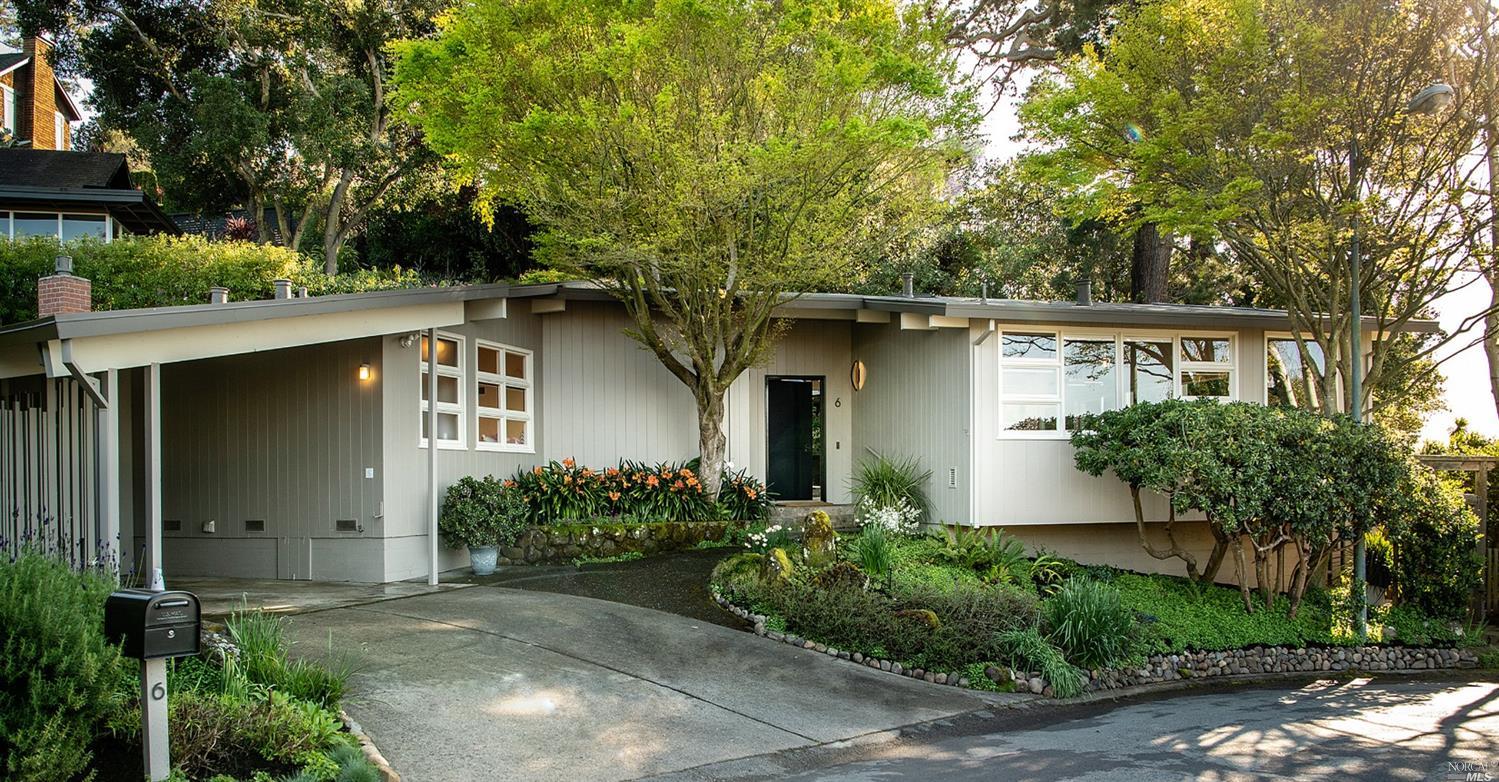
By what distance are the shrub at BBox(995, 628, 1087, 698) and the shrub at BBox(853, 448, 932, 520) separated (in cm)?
467

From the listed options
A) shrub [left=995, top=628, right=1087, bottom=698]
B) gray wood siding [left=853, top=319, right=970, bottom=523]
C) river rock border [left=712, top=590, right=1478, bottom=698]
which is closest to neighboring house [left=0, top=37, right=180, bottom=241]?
gray wood siding [left=853, top=319, right=970, bottom=523]

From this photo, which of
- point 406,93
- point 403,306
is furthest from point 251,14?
point 403,306

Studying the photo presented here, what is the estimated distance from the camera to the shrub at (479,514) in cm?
1195

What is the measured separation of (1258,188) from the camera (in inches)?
479

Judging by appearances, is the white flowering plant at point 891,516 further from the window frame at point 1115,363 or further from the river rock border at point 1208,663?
the river rock border at point 1208,663

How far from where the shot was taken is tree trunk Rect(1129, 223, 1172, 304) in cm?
2114

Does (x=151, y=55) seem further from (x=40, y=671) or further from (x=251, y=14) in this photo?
(x=40, y=671)

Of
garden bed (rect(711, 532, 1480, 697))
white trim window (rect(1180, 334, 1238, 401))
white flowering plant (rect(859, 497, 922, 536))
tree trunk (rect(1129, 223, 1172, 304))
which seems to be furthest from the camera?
→ tree trunk (rect(1129, 223, 1172, 304))

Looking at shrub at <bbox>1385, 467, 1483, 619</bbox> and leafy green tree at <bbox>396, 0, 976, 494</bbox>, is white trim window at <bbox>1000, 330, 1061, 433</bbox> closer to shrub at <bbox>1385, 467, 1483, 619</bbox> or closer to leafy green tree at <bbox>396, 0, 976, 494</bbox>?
leafy green tree at <bbox>396, 0, 976, 494</bbox>

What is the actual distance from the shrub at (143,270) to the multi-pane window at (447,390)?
578 cm

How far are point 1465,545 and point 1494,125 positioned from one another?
4.73m

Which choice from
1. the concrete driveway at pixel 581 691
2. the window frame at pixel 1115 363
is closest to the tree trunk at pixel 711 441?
the window frame at pixel 1115 363

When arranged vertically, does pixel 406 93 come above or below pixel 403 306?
above

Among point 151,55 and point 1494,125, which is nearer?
point 1494,125
